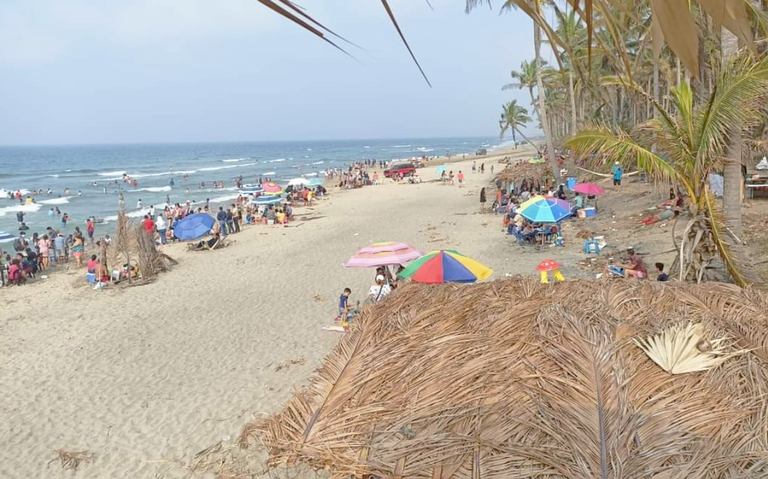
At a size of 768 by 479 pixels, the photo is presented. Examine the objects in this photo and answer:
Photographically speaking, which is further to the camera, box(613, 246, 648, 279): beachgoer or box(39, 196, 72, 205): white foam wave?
box(39, 196, 72, 205): white foam wave

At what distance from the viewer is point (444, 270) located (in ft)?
27.2

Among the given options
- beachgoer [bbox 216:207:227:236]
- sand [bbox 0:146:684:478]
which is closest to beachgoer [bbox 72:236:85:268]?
sand [bbox 0:146:684:478]

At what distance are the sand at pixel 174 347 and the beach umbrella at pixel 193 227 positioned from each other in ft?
2.31

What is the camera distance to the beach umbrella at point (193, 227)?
17.1 meters

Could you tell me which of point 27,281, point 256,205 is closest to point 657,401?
point 27,281

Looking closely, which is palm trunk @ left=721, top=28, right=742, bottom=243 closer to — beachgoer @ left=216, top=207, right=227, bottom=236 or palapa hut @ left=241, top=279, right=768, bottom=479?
palapa hut @ left=241, top=279, right=768, bottom=479

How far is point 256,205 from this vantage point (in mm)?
27281

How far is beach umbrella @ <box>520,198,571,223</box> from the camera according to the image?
43.1 ft

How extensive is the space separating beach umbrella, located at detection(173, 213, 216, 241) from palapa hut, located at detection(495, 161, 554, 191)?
14383mm

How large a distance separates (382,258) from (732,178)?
213 inches

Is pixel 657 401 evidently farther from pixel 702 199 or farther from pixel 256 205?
pixel 256 205

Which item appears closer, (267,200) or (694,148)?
(694,148)

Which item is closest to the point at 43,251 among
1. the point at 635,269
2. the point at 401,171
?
the point at 635,269

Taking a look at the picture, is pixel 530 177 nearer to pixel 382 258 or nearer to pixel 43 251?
pixel 382 258
